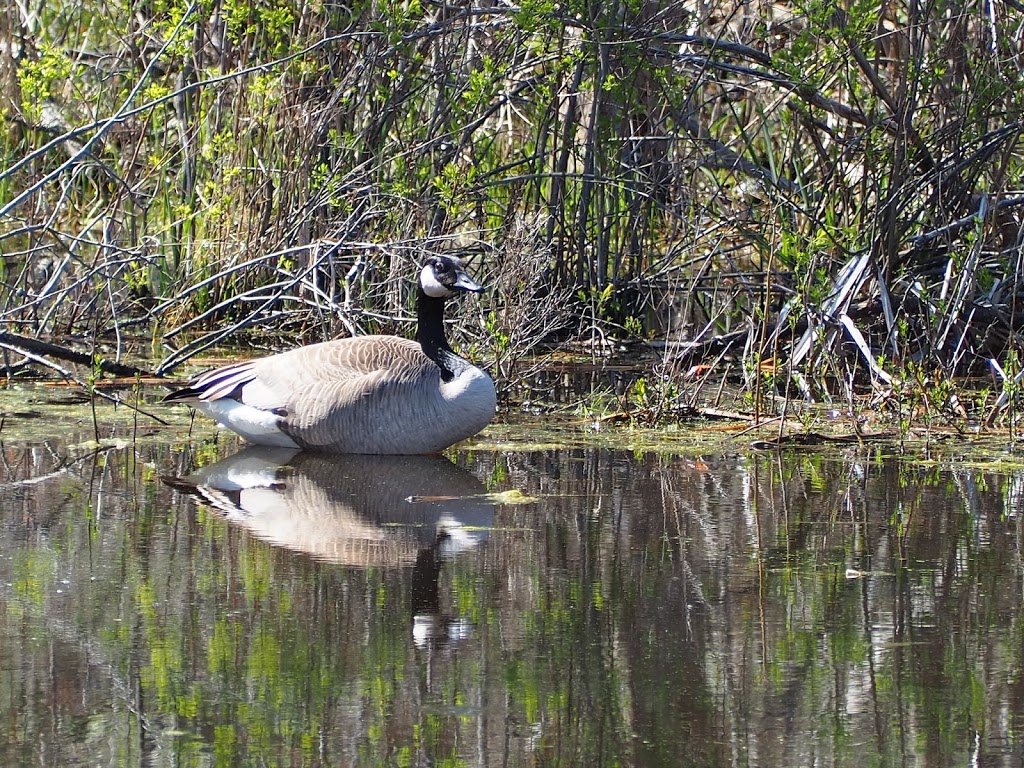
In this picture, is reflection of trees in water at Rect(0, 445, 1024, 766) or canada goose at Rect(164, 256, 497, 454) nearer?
reflection of trees in water at Rect(0, 445, 1024, 766)

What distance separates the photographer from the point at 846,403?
895 centimetres

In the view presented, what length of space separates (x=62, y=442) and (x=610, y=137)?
4.56 metres

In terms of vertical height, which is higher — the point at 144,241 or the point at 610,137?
the point at 610,137

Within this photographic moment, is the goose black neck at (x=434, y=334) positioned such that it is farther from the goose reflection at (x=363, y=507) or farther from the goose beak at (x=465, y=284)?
the goose reflection at (x=363, y=507)

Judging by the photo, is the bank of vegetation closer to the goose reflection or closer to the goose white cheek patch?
the goose white cheek patch

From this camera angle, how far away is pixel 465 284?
28.2 feet

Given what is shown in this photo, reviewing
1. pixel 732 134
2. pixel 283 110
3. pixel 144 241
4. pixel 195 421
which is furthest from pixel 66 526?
pixel 732 134

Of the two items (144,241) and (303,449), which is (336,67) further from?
(303,449)

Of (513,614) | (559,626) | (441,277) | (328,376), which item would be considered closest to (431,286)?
(441,277)

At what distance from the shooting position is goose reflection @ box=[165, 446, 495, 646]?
5707 mm

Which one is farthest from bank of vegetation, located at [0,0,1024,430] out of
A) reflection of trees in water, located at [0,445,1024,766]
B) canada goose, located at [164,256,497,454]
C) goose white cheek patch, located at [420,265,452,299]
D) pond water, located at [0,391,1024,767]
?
reflection of trees in water, located at [0,445,1024,766]

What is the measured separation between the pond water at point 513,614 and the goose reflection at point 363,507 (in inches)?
0.9

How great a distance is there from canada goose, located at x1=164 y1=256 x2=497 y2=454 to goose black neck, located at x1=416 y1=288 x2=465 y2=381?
11 millimetres

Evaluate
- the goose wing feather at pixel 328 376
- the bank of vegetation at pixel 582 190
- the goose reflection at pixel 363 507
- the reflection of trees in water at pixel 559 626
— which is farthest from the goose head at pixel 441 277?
the reflection of trees in water at pixel 559 626
